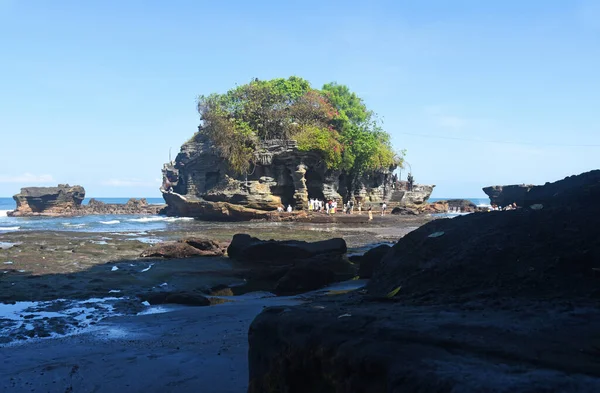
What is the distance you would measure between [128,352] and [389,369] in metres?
2.97

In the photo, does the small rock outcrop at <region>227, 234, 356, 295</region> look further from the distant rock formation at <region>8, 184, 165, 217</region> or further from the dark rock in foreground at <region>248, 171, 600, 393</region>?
the distant rock formation at <region>8, 184, 165, 217</region>

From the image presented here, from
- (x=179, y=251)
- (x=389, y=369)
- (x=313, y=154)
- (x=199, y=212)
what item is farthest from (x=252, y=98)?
(x=389, y=369)

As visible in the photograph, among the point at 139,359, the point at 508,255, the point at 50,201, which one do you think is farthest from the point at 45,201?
the point at 508,255

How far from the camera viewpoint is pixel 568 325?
2441 mm

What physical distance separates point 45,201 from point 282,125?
3379 centimetres

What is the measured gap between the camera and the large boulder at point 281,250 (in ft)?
37.4

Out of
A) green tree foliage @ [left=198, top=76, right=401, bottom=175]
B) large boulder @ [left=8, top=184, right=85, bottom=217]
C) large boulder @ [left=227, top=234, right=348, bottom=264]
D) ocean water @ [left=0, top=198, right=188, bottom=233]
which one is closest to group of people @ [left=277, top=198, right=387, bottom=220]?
green tree foliage @ [left=198, top=76, right=401, bottom=175]

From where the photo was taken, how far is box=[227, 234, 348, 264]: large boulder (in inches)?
448

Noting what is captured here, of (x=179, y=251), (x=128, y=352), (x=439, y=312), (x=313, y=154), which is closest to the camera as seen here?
(x=439, y=312)

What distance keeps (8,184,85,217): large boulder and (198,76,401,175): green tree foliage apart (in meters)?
26.6

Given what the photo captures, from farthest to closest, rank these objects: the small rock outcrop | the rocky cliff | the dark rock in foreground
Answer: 1. the rocky cliff
2. the small rock outcrop
3. the dark rock in foreground

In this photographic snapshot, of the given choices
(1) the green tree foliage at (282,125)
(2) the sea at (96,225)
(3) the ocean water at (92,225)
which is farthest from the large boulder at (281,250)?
(1) the green tree foliage at (282,125)

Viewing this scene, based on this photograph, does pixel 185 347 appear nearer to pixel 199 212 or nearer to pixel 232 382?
pixel 232 382

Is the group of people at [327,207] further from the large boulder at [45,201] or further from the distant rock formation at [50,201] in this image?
the large boulder at [45,201]
